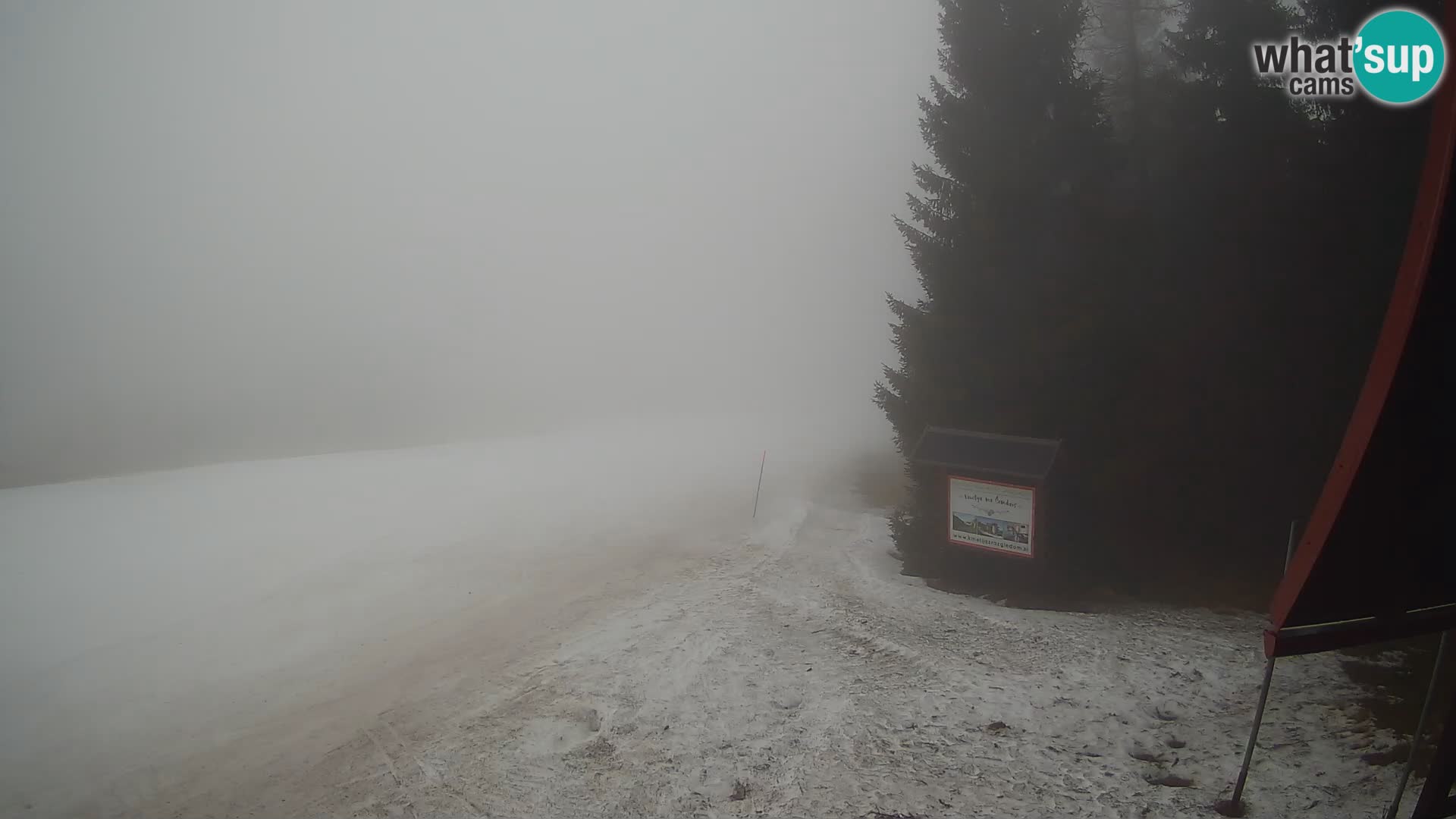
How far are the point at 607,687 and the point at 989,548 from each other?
5.34 metres

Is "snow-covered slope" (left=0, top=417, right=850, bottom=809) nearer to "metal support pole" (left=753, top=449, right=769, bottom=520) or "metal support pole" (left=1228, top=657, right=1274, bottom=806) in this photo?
"metal support pole" (left=753, top=449, right=769, bottom=520)

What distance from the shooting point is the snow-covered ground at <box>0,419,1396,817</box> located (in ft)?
16.8

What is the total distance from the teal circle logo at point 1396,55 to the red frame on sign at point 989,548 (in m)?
4.94

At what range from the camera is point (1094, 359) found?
852 centimetres

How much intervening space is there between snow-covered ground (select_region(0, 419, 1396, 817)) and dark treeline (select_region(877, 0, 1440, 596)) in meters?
1.49

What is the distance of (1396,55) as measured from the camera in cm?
483

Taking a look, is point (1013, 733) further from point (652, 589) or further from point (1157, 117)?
point (1157, 117)

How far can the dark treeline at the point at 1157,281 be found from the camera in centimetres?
777

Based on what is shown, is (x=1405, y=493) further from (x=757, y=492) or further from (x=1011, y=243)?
(x=757, y=492)

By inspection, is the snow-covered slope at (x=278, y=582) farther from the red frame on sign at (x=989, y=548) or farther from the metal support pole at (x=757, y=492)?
the red frame on sign at (x=989, y=548)

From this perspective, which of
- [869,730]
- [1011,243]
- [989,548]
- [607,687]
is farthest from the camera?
[1011,243]

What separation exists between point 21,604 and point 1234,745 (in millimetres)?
16504
